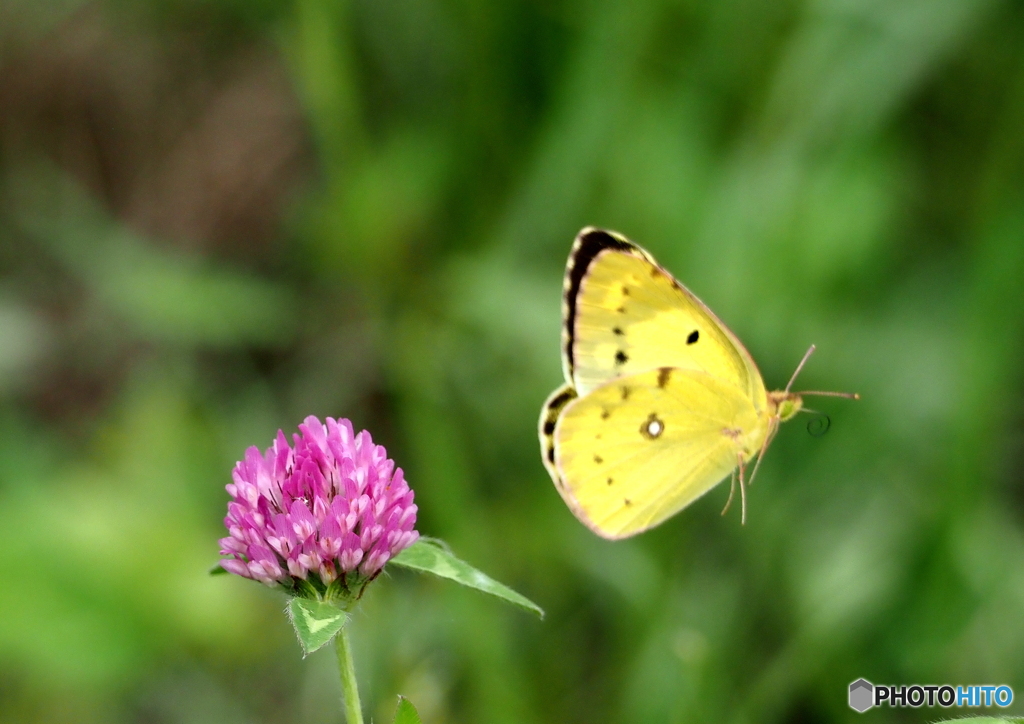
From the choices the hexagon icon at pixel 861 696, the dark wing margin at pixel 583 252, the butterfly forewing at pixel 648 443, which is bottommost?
Answer: the hexagon icon at pixel 861 696

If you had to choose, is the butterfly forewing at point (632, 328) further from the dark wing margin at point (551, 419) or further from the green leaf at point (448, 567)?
the green leaf at point (448, 567)

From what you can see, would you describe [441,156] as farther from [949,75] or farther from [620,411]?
[620,411]

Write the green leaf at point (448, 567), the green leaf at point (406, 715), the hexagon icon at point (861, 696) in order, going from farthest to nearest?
the hexagon icon at point (861, 696), the green leaf at point (448, 567), the green leaf at point (406, 715)

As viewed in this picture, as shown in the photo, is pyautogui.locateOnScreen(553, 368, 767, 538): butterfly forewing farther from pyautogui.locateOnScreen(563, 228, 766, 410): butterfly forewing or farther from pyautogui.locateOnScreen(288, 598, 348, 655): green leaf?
pyautogui.locateOnScreen(288, 598, 348, 655): green leaf

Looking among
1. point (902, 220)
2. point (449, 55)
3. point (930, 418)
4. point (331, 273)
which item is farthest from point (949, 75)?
point (331, 273)

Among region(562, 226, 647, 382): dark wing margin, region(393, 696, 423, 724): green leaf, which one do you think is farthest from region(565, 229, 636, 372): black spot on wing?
region(393, 696, 423, 724): green leaf

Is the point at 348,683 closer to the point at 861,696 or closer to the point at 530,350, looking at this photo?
the point at 861,696

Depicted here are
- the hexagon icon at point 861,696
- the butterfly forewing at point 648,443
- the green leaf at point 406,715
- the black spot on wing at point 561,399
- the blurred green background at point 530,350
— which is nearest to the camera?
the green leaf at point 406,715

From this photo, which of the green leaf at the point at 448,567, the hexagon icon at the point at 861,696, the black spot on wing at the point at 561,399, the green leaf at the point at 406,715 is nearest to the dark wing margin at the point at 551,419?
the black spot on wing at the point at 561,399
